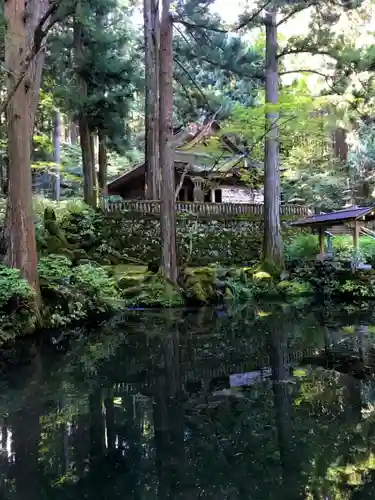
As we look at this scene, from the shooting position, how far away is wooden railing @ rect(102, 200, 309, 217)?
51.9ft

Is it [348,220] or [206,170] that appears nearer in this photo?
[348,220]

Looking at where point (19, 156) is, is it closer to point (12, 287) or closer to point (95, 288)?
point (12, 287)

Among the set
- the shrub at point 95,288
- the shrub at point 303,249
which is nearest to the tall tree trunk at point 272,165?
the shrub at point 303,249

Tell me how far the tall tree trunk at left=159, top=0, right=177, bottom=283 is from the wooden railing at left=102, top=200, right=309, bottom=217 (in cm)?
444

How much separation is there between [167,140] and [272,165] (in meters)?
4.32

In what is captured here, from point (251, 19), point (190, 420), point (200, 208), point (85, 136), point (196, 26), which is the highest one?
point (251, 19)

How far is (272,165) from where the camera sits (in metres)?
14.1

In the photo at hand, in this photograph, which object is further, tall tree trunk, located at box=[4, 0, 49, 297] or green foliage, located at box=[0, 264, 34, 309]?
tall tree trunk, located at box=[4, 0, 49, 297]

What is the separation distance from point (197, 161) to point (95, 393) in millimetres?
15031

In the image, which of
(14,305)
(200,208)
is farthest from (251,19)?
(14,305)

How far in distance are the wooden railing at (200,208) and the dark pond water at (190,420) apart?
30.1 feet

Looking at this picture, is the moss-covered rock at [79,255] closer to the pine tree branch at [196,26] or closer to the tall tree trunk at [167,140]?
the tall tree trunk at [167,140]

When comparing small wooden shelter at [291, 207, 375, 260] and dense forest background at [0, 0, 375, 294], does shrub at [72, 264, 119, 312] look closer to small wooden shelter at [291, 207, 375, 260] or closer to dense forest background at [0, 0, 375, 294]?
dense forest background at [0, 0, 375, 294]

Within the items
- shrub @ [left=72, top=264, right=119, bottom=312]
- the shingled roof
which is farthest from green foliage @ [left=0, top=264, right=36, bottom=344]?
the shingled roof
